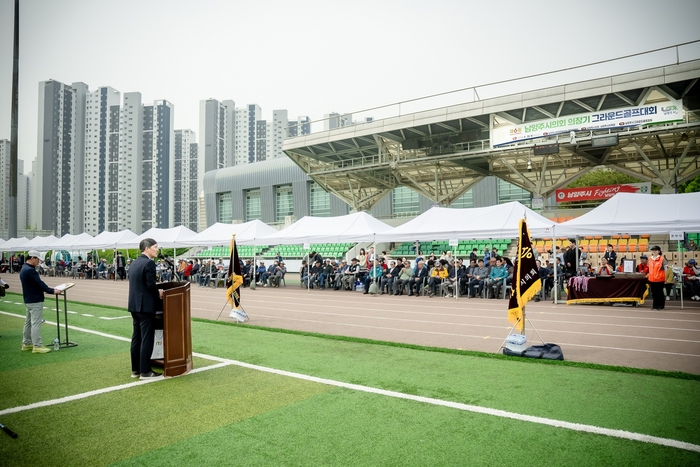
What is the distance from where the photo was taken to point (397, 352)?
22.5 feet

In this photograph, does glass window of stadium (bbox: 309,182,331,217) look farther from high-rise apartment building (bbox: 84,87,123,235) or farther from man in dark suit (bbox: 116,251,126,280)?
high-rise apartment building (bbox: 84,87,123,235)

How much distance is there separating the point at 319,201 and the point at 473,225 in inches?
1208

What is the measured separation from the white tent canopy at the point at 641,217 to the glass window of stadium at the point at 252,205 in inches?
1591

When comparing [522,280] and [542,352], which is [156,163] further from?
[542,352]

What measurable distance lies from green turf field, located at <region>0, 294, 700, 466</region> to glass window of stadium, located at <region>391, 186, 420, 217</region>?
32863 millimetres

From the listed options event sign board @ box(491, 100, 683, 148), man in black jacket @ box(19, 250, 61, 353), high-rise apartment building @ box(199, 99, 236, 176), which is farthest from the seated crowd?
high-rise apartment building @ box(199, 99, 236, 176)

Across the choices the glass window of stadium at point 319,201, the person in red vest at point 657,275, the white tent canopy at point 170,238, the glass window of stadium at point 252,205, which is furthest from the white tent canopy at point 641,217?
the glass window of stadium at point 252,205

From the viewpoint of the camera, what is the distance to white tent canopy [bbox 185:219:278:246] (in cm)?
2130

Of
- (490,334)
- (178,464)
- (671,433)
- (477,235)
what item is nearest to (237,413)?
(178,464)

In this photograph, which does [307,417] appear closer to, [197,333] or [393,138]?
[197,333]

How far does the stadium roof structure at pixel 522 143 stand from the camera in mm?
20156

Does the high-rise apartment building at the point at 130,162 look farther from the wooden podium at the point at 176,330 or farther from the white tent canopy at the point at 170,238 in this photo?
the wooden podium at the point at 176,330

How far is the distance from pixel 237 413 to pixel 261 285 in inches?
763

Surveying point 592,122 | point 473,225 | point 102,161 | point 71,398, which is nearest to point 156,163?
point 102,161
